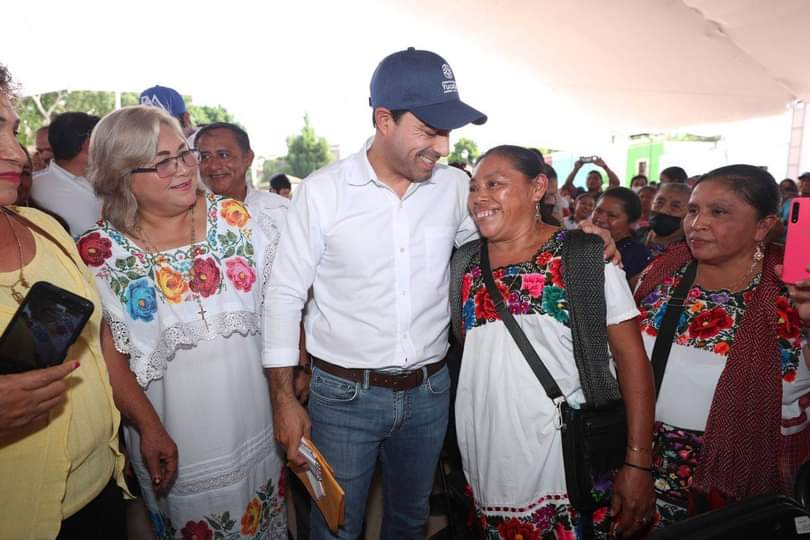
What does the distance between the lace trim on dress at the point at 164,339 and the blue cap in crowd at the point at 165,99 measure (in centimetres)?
222

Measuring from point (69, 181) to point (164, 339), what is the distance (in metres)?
2.05

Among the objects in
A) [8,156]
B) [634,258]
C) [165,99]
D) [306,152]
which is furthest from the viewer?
[306,152]

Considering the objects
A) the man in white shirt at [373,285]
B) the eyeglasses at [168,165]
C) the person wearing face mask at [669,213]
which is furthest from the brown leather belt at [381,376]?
the person wearing face mask at [669,213]

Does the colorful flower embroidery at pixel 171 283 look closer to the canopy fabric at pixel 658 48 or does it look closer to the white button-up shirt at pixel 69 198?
the white button-up shirt at pixel 69 198

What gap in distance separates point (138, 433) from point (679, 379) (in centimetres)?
212

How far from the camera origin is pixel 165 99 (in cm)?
364

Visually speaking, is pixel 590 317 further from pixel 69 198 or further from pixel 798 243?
pixel 69 198

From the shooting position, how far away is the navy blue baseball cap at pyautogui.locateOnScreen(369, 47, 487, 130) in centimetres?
196

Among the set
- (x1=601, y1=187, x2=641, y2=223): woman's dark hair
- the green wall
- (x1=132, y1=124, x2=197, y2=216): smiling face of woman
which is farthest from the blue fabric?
the green wall

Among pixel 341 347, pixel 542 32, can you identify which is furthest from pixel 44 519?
pixel 542 32

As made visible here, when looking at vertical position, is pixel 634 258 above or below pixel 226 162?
below

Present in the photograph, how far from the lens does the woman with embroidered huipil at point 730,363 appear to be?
1.96 metres

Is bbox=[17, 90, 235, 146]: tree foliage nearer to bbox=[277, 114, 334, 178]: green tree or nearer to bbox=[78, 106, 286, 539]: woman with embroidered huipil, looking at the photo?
bbox=[277, 114, 334, 178]: green tree

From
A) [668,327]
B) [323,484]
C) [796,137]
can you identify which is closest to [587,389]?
[668,327]
